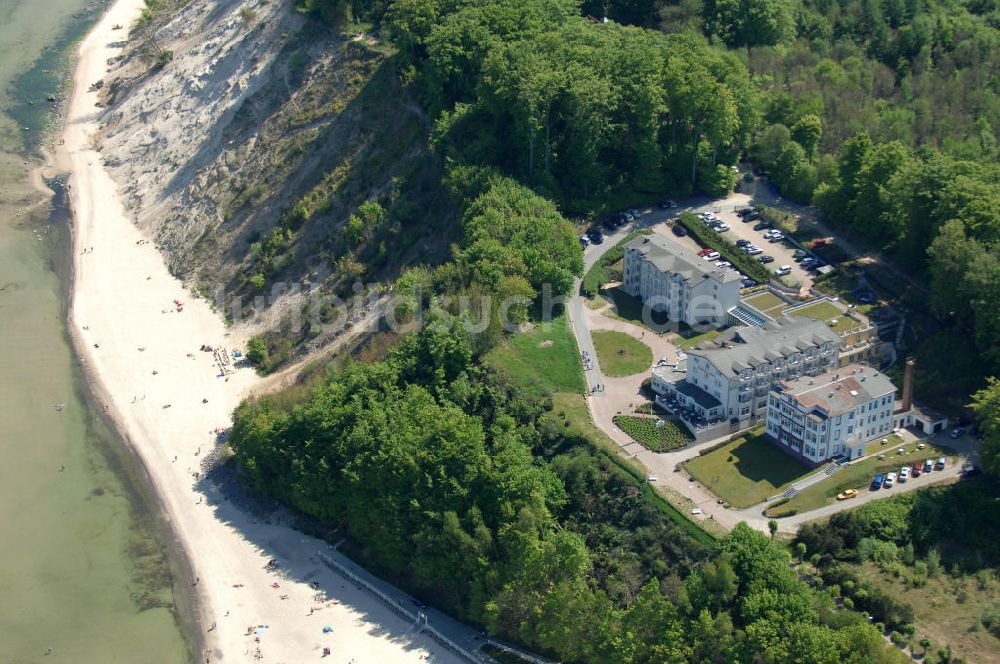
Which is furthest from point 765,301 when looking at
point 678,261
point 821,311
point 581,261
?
point 581,261

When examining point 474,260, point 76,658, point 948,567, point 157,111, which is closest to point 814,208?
point 474,260

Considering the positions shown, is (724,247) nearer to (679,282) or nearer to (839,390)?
(679,282)

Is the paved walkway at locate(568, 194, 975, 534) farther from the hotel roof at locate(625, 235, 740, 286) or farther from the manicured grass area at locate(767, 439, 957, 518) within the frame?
the hotel roof at locate(625, 235, 740, 286)

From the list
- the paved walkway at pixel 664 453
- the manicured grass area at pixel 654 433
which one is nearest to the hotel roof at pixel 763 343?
the paved walkway at pixel 664 453

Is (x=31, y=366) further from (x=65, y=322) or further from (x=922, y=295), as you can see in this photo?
(x=922, y=295)

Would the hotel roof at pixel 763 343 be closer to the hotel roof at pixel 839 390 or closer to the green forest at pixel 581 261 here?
the hotel roof at pixel 839 390

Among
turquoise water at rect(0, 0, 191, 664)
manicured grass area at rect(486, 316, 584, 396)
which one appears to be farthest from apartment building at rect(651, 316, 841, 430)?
turquoise water at rect(0, 0, 191, 664)
